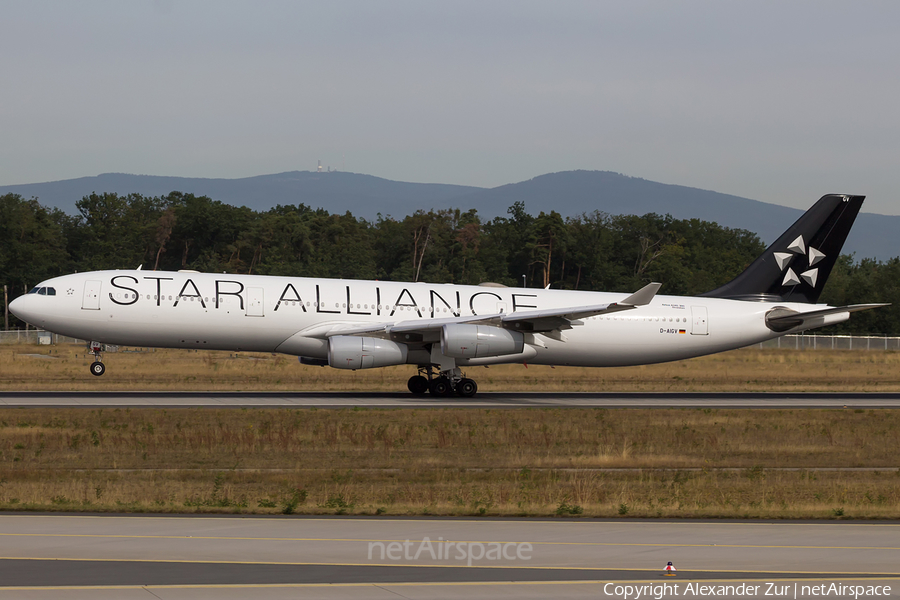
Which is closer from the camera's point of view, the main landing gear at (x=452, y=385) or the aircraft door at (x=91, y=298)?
the aircraft door at (x=91, y=298)

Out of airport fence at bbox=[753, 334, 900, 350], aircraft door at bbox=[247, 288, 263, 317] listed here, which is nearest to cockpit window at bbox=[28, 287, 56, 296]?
aircraft door at bbox=[247, 288, 263, 317]

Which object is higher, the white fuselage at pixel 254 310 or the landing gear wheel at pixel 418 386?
the white fuselage at pixel 254 310

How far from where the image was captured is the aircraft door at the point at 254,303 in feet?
106

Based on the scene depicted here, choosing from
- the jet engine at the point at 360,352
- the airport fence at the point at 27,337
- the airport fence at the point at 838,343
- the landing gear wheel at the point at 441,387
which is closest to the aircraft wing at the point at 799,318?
the landing gear wheel at the point at 441,387

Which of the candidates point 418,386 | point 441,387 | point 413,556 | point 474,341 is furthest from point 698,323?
point 413,556

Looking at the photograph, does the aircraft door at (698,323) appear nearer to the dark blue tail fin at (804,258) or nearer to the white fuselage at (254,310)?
the dark blue tail fin at (804,258)

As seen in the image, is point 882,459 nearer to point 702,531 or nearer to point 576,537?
point 702,531

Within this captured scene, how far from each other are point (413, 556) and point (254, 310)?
22146 millimetres

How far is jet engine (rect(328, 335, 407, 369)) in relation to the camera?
30.9 meters

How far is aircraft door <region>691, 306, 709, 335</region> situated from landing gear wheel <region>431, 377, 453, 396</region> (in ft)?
32.5

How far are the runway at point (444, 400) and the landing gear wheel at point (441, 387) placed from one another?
0.92 feet

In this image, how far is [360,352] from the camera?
31016 millimetres

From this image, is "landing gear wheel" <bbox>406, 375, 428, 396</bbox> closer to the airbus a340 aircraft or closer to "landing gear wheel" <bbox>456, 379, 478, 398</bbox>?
the airbus a340 aircraft

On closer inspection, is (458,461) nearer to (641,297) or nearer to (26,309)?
(641,297)
